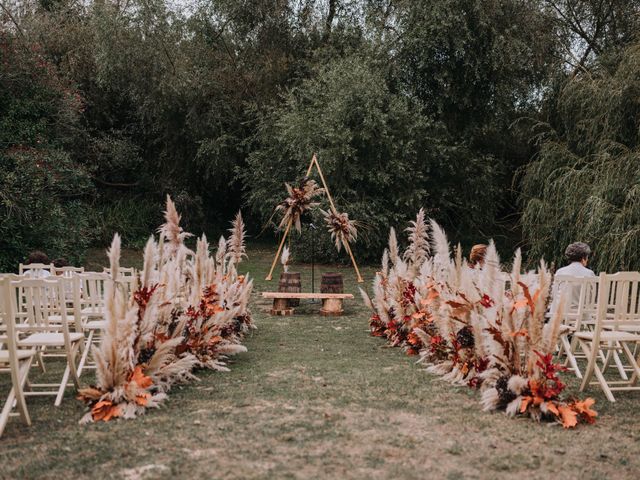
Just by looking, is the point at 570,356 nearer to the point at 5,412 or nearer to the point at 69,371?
the point at 69,371

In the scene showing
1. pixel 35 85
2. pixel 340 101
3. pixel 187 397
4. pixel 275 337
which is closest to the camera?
pixel 187 397

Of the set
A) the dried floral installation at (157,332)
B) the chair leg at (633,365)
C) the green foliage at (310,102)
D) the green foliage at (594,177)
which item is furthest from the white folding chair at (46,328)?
the green foliage at (310,102)

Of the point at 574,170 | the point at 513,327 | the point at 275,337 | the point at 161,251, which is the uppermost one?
the point at 574,170

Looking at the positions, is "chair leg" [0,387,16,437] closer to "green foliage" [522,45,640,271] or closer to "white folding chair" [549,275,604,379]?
"white folding chair" [549,275,604,379]

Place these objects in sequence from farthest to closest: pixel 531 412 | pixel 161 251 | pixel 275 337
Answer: pixel 275 337
pixel 161 251
pixel 531 412

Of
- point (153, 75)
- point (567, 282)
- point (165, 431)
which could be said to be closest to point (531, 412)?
point (567, 282)

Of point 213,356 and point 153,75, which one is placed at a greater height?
point 153,75

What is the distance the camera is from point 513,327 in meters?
5.60

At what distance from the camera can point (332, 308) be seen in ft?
39.9

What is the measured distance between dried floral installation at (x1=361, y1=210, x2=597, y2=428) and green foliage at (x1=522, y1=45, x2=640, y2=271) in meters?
6.52

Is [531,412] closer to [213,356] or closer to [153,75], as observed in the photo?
[213,356]

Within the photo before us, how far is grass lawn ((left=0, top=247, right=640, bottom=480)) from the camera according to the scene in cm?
421

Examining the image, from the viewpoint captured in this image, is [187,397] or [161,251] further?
[161,251]

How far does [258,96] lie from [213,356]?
56.3ft
